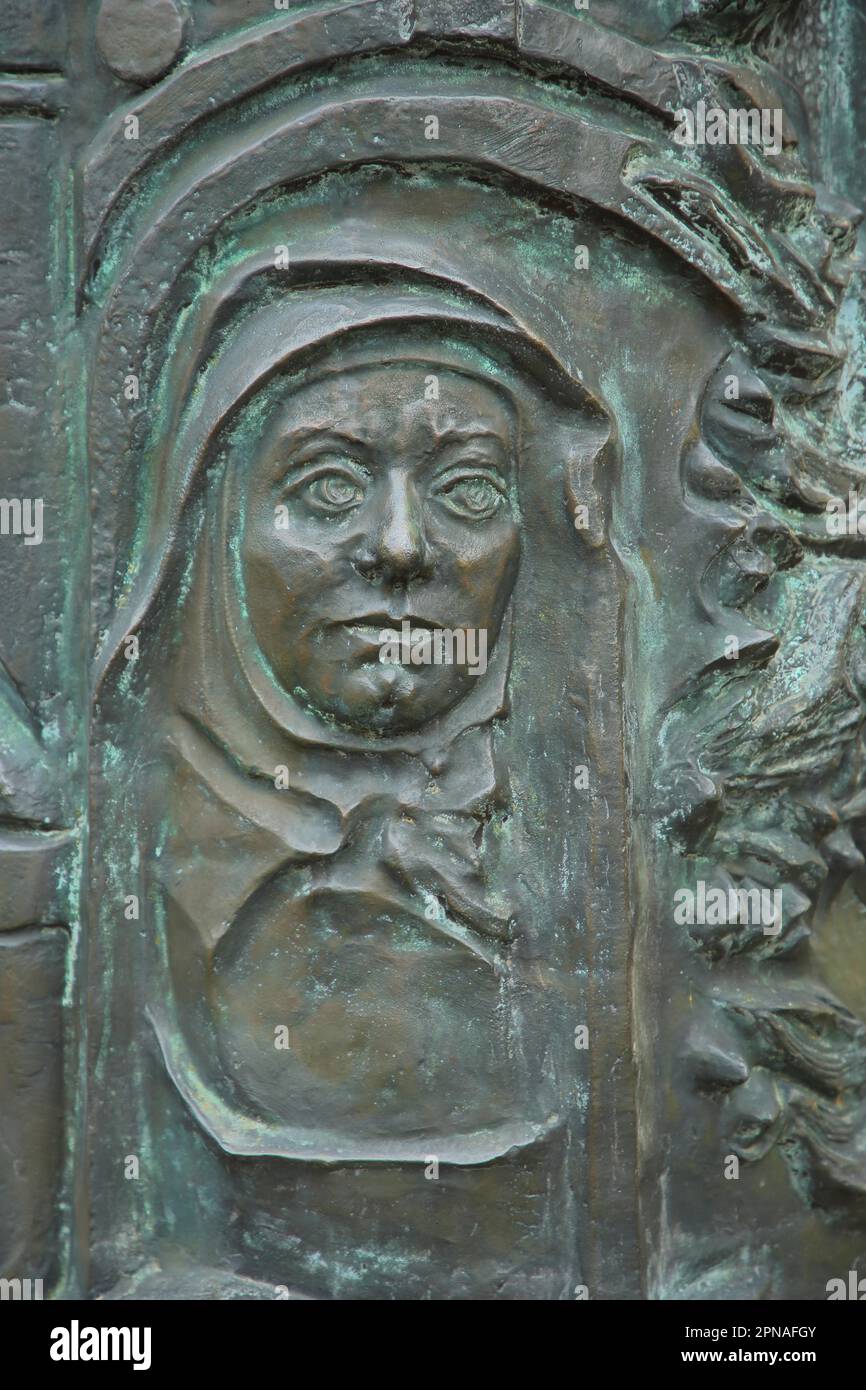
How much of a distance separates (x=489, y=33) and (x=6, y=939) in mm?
2012

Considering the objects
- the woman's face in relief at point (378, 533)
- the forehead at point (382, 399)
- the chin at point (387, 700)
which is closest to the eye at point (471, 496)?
the woman's face in relief at point (378, 533)

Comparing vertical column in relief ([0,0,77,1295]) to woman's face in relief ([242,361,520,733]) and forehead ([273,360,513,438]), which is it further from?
forehead ([273,360,513,438])

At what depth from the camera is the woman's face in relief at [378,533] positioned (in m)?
3.34

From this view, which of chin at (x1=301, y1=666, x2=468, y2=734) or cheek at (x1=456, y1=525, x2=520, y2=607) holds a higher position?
cheek at (x1=456, y1=525, x2=520, y2=607)

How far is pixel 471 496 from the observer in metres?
3.40

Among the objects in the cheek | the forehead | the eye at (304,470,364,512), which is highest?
the forehead

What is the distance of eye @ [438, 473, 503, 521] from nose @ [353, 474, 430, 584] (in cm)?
8

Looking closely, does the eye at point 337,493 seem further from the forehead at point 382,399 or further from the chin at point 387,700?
the chin at point 387,700

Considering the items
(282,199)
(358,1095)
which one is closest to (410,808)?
(358,1095)

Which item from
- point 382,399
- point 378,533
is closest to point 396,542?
point 378,533

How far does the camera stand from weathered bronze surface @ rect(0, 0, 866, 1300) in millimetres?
3352

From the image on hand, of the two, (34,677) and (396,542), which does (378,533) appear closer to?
(396,542)

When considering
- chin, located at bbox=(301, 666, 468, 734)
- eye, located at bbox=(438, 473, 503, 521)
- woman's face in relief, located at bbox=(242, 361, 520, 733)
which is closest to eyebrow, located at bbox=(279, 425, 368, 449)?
woman's face in relief, located at bbox=(242, 361, 520, 733)

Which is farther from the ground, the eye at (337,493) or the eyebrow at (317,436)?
the eyebrow at (317,436)
